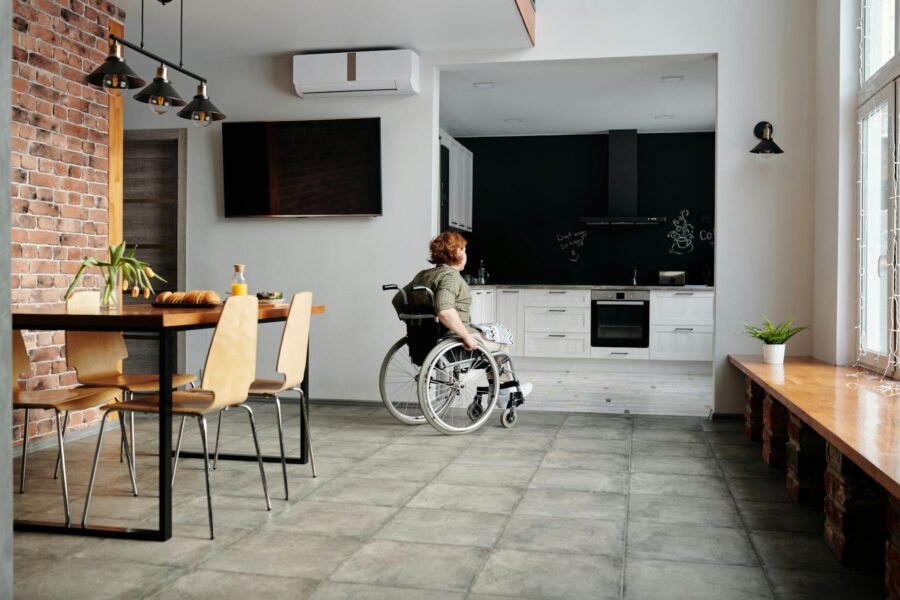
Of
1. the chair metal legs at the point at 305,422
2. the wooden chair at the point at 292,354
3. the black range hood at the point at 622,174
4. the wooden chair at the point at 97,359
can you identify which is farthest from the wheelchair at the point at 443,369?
the black range hood at the point at 622,174

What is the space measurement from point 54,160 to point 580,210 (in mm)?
5795

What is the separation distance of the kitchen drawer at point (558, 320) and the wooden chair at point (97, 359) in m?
5.02

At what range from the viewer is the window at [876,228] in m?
3.99

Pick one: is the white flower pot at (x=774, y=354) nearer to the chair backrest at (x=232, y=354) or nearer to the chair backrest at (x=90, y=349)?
the chair backrest at (x=232, y=354)

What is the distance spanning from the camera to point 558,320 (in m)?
8.44

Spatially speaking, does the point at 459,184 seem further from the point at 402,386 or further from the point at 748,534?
the point at 748,534

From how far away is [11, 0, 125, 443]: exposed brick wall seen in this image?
4160mm

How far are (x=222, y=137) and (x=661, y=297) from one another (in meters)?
4.46

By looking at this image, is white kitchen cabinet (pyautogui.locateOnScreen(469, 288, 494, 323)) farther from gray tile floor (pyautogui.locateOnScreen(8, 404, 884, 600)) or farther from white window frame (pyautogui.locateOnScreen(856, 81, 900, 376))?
white window frame (pyautogui.locateOnScreen(856, 81, 900, 376))

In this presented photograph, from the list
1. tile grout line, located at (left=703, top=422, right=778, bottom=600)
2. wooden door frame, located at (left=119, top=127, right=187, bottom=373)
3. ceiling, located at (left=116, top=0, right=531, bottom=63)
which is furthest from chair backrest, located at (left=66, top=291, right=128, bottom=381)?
tile grout line, located at (left=703, top=422, right=778, bottom=600)

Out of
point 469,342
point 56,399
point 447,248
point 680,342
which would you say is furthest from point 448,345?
point 680,342

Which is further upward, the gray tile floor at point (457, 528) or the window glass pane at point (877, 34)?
the window glass pane at point (877, 34)

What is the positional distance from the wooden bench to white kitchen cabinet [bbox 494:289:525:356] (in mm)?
4511

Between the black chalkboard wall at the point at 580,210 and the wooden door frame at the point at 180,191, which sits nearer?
the wooden door frame at the point at 180,191
